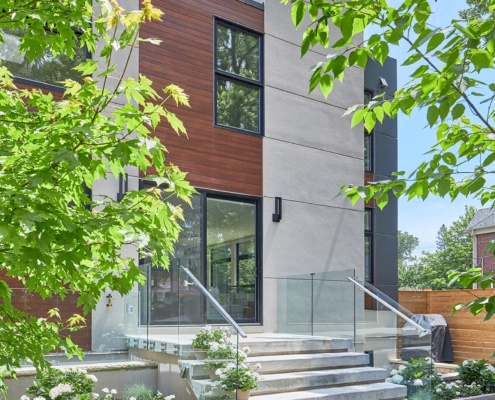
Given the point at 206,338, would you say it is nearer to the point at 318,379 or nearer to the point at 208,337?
the point at 208,337

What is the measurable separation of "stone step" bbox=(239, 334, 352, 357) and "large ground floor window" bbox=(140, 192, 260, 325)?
909 mm

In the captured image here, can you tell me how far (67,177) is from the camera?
2.76 m

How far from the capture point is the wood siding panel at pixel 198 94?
324 inches

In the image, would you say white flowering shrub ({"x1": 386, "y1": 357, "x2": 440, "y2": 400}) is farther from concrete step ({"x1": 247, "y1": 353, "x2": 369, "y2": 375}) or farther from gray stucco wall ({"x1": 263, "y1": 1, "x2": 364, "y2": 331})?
gray stucco wall ({"x1": 263, "y1": 1, "x2": 364, "y2": 331})

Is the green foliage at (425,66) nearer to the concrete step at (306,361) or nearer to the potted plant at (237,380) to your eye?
the potted plant at (237,380)

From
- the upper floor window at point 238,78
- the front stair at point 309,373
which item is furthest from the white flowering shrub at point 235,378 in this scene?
the upper floor window at point 238,78

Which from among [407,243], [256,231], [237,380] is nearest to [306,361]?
[237,380]

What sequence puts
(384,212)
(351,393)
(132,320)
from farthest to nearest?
(384,212)
(132,320)
(351,393)

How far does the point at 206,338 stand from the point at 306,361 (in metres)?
1.63

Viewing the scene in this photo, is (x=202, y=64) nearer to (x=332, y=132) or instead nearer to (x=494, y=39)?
(x=332, y=132)

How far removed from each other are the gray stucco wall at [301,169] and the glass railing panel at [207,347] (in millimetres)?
2610

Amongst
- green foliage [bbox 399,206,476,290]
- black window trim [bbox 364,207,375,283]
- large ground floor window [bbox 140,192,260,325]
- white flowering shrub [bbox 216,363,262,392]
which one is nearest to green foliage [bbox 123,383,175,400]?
white flowering shrub [bbox 216,363,262,392]

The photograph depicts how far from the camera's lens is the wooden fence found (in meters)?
11.6

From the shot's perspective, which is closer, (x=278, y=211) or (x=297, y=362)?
(x=297, y=362)
